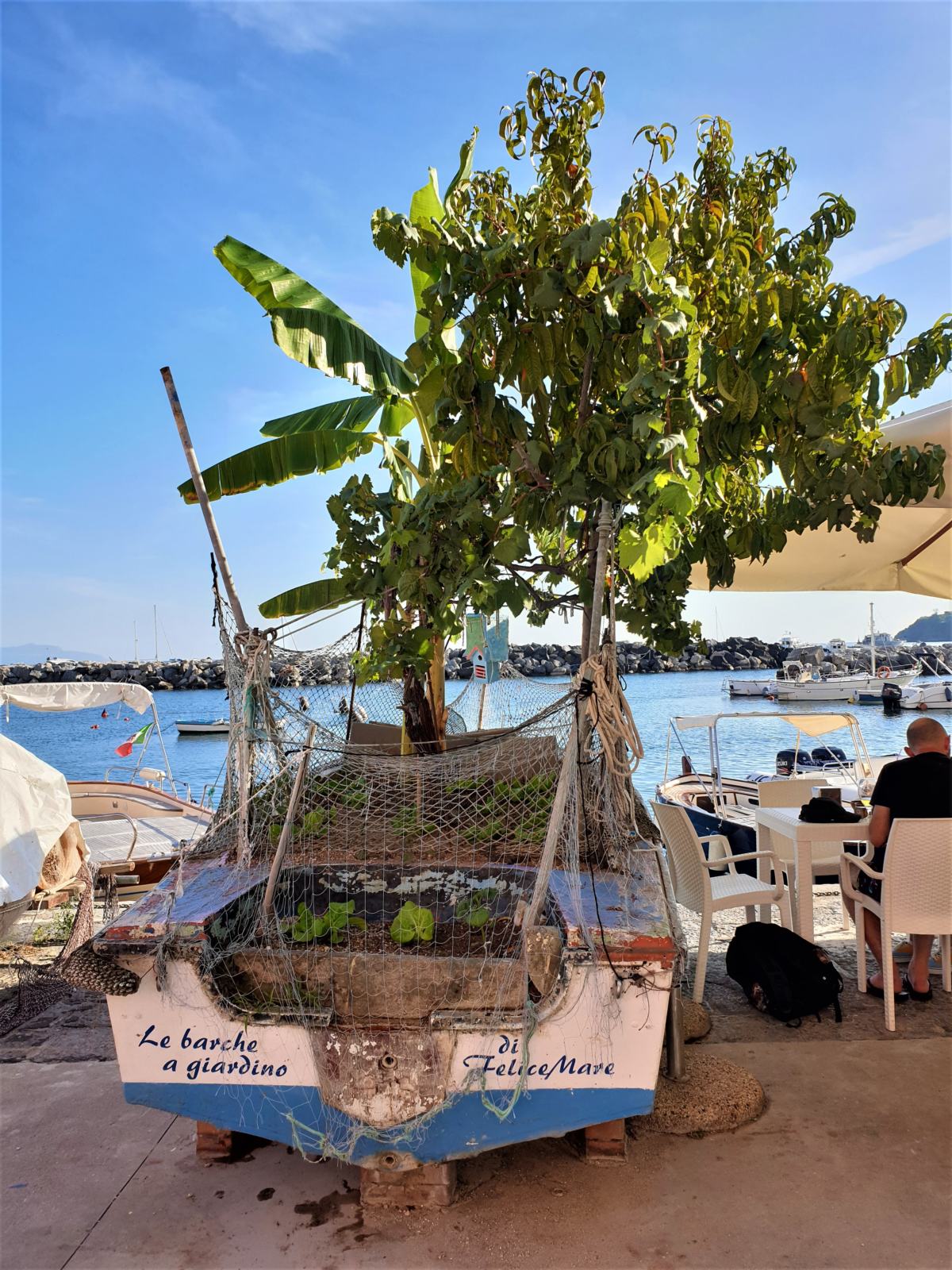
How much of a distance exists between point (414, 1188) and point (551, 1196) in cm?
51

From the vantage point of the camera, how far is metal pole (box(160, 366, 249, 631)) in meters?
4.48

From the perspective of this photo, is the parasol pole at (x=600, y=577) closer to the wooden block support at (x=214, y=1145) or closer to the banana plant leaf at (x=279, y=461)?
the wooden block support at (x=214, y=1145)

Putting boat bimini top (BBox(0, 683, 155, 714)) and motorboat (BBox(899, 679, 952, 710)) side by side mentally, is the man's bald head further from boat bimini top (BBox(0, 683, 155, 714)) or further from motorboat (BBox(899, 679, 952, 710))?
motorboat (BBox(899, 679, 952, 710))

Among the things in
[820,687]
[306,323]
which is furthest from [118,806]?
[820,687]

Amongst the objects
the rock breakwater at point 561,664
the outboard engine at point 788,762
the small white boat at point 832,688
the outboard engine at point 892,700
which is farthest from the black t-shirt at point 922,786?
the rock breakwater at point 561,664

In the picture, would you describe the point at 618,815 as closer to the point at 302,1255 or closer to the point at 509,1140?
the point at 509,1140

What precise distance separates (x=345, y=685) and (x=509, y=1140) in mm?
5788

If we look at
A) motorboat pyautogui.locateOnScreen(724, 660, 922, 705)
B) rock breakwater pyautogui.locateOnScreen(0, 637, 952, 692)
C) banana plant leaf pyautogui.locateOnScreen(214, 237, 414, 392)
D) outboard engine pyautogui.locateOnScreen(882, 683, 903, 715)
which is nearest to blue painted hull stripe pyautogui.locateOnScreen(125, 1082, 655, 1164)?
banana plant leaf pyautogui.locateOnScreen(214, 237, 414, 392)

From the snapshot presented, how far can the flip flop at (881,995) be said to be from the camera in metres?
4.86

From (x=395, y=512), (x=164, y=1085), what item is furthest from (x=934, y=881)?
(x=164, y=1085)

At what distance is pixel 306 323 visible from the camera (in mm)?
6469

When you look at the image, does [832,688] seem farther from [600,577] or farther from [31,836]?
[600,577]

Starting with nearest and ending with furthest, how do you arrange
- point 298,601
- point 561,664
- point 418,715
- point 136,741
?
1. point 418,715
2. point 298,601
3. point 136,741
4. point 561,664

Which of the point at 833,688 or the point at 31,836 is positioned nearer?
the point at 31,836
